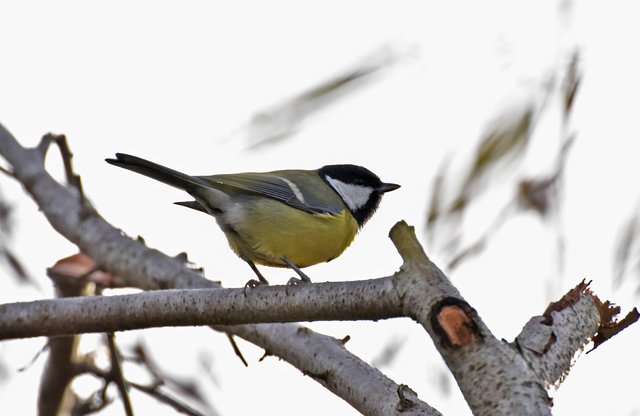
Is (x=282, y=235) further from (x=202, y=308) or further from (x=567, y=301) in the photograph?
(x=567, y=301)

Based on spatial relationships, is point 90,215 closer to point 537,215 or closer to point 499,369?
point 537,215

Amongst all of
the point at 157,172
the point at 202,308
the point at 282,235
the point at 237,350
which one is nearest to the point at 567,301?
the point at 202,308

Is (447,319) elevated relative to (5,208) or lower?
lower

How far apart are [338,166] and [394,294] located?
2.51 metres

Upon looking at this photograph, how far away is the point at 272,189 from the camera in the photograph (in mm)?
3703

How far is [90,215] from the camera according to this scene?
3.65m

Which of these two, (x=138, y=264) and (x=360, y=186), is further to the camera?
(x=360, y=186)

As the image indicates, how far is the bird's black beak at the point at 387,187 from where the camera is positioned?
4301 millimetres

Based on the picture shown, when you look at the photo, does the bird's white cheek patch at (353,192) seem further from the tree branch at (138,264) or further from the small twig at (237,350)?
the small twig at (237,350)

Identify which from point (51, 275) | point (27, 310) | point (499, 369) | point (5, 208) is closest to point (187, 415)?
point (27, 310)

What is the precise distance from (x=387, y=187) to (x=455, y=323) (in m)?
2.52

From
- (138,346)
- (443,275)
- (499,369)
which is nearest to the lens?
(499,369)

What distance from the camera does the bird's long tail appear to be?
10.3ft

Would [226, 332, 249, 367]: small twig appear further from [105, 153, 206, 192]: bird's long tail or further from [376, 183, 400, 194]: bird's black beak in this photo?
[376, 183, 400, 194]: bird's black beak
